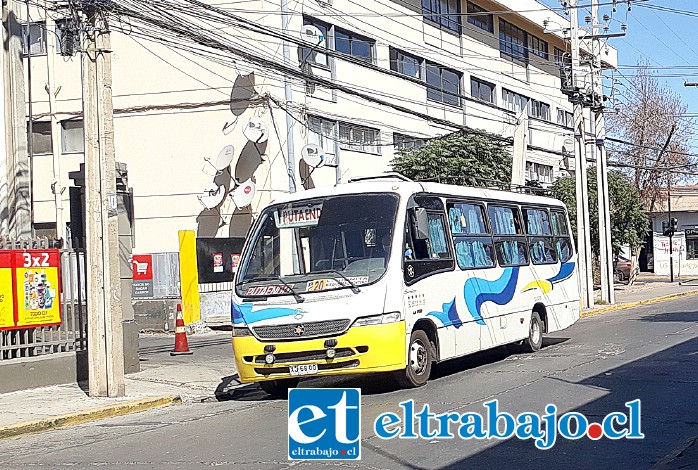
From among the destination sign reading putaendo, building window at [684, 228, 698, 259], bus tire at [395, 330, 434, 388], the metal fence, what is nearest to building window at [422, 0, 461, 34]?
the metal fence

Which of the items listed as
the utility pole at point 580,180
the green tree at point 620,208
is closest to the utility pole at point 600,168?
the utility pole at point 580,180

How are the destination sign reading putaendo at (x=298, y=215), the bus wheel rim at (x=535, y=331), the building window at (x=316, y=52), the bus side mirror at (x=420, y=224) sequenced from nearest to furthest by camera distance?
1. the bus side mirror at (x=420, y=224)
2. the destination sign reading putaendo at (x=298, y=215)
3. the bus wheel rim at (x=535, y=331)
4. the building window at (x=316, y=52)

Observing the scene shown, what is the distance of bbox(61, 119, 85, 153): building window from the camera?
99.2 ft

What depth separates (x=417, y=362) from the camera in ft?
42.5

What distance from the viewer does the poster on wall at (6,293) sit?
44.5 ft

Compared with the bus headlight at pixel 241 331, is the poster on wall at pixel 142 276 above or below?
above

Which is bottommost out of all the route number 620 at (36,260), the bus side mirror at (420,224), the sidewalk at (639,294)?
the sidewalk at (639,294)

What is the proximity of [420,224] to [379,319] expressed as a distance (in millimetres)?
1608

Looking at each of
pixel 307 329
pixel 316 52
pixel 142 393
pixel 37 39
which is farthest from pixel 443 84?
pixel 307 329

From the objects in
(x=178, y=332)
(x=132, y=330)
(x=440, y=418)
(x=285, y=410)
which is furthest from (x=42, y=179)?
(x=440, y=418)

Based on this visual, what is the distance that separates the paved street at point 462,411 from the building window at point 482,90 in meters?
24.6

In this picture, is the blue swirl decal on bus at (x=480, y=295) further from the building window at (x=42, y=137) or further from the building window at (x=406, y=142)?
the building window at (x=42, y=137)

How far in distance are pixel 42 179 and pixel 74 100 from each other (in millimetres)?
2795

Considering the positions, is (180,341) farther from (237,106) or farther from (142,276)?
(237,106)
